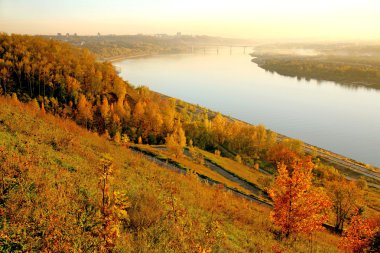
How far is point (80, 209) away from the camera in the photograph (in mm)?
8617

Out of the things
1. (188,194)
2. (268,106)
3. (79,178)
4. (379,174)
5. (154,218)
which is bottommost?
(379,174)

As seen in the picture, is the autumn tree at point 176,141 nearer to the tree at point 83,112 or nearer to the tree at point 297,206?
the tree at point 83,112

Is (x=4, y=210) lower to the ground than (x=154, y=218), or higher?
higher

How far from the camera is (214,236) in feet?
35.5

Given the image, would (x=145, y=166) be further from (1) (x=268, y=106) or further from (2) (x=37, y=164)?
(1) (x=268, y=106)

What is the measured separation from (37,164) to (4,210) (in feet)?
12.8

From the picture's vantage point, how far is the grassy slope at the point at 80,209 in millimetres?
7234

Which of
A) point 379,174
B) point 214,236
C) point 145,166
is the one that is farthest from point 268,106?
point 214,236

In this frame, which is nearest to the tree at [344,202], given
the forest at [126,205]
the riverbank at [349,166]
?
the forest at [126,205]

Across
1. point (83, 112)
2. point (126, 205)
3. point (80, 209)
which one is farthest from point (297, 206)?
point (83, 112)

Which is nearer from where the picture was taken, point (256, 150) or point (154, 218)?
point (154, 218)

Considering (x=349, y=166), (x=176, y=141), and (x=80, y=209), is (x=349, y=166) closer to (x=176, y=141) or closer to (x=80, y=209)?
(x=176, y=141)

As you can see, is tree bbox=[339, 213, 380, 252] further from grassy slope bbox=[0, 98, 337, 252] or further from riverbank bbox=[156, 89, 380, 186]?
riverbank bbox=[156, 89, 380, 186]

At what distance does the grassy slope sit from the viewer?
23.7 ft
